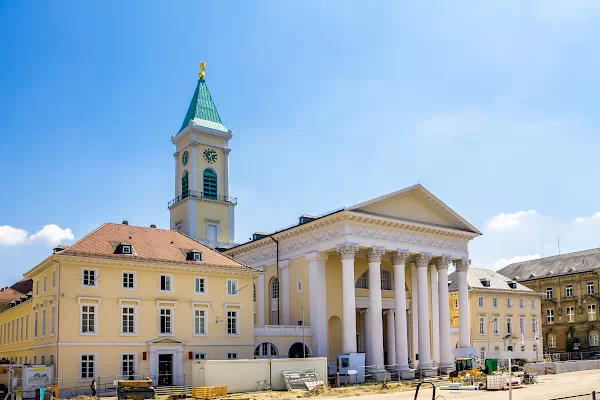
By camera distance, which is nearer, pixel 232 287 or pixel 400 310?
pixel 232 287

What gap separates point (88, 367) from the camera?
1786 inches

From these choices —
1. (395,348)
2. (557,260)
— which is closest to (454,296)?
(395,348)

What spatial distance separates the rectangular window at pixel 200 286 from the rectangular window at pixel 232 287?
219 cm

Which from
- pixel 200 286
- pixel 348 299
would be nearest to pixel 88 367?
pixel 200 286

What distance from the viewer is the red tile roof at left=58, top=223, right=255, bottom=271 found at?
157ft

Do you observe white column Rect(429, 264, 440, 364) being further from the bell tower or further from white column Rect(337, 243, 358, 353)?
the bell tower

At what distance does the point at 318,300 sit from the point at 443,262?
14.9 metres

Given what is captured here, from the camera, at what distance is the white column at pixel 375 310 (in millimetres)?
57750

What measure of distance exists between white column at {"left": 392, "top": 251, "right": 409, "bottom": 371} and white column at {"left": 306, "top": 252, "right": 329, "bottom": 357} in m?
6.61

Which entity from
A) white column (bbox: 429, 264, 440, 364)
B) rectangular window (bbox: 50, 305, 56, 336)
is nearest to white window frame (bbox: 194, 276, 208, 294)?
rectangular window (bbox: 50, 305, 56, 336)

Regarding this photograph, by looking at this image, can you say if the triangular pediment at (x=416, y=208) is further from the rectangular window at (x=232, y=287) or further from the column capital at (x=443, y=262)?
the rectangular window at (x=232, y=287)

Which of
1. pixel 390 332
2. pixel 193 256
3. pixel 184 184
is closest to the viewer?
pixel 193 256

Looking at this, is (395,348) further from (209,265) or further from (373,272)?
(209,265)

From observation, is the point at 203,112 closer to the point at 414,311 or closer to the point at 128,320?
the point at 414,311
